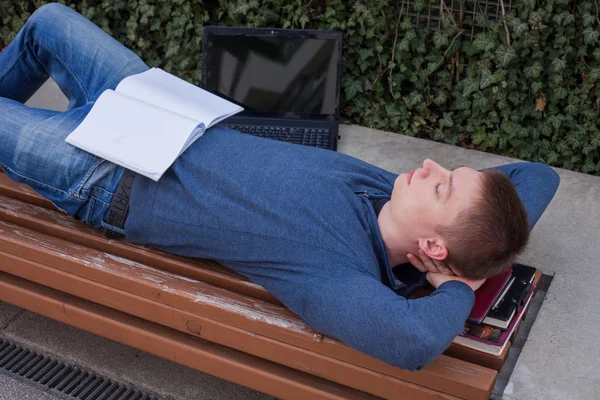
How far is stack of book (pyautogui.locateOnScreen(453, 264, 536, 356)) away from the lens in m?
2.18

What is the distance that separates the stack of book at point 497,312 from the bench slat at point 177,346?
234 mm

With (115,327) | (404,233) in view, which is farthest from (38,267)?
(404,233)

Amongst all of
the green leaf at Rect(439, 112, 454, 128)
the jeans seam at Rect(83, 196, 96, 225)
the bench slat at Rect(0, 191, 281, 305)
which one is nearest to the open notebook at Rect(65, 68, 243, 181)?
the jeans seam at Rect(83, 196, 96, 225)

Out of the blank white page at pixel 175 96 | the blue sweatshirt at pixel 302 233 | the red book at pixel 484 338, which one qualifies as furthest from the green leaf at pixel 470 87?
the red book at pixel 484 338

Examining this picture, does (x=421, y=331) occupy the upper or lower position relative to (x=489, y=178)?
lower

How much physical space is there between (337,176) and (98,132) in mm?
851

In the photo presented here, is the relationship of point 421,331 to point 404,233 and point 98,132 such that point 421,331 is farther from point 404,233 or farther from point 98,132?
point 98,132

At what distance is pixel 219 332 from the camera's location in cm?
237

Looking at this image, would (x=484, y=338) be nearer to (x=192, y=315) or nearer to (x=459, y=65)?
(x=192, y=315)

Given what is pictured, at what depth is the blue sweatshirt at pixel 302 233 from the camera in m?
2.00

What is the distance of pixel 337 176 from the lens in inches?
94.7

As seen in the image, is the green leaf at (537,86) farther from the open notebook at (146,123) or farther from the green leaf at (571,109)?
the open notebook at (146,123)

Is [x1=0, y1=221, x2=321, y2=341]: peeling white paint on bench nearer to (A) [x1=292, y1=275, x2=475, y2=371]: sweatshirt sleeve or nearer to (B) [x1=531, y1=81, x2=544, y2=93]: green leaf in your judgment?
(A) [x1=292, y1=275, x2=475, y2=371]: sweatshirt sleeve

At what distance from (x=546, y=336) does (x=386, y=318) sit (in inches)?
Answer: 36.4
